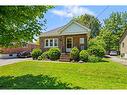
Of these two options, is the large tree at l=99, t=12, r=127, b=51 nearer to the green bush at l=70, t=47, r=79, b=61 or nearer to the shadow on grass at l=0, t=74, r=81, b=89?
the green bush at l=70, t=47, r=79, b=61

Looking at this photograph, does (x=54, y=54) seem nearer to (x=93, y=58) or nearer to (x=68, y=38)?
(x=93, y=58)

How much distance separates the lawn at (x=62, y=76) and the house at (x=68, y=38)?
6.15ft

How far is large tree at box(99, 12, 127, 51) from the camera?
1320 cm

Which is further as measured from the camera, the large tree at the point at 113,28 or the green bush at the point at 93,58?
the green bush at the point at 93,58

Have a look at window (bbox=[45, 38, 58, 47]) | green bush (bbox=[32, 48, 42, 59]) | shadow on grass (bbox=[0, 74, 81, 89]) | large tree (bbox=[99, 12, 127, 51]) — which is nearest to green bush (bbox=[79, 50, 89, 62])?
large tree (bbox=[99, 12, 127, 51])

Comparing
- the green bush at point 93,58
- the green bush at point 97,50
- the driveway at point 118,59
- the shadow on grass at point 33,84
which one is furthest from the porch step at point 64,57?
the shadow on grass at point 33,84

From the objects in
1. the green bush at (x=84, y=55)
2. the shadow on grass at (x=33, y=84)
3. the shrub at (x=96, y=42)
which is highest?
the shrub at (x=96, y=42)

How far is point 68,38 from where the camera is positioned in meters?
15.8

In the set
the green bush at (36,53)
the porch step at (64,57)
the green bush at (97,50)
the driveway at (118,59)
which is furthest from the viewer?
the porch step at (64,57)

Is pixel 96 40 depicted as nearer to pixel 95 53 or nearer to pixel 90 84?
pixel 95 53

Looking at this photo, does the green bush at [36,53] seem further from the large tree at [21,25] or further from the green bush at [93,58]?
the large tree at [21,25]

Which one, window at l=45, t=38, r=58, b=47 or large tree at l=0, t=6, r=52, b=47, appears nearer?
large tree at l=0, t=6, r=52, b=47

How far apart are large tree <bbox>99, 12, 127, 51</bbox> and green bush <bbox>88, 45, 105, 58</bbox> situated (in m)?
0.43

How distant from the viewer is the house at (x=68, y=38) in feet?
47.6
